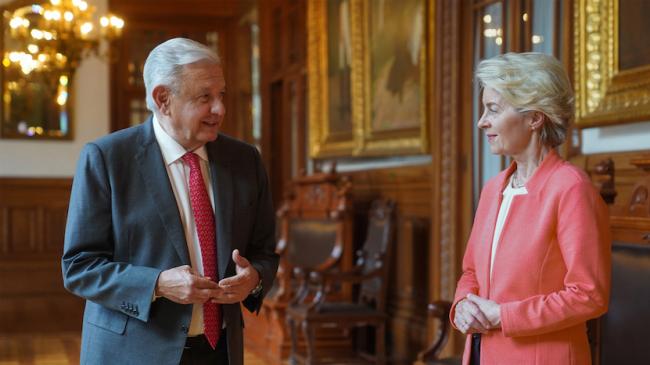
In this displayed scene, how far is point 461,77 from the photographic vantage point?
19.3 feet

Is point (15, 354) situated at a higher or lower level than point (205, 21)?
lower

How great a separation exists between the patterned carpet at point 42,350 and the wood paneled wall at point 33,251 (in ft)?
3.18

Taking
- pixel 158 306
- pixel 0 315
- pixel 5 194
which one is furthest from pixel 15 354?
pixel 158 306

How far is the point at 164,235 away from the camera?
2.42 meters

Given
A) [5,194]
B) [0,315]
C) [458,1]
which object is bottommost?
[0,315]

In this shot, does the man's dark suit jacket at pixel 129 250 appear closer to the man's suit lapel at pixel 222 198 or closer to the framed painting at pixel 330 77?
the man's suit lapel at pixel 222 198

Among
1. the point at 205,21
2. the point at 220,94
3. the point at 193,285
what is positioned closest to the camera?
the point at 193,285

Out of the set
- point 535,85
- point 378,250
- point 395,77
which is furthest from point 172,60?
point 395,77

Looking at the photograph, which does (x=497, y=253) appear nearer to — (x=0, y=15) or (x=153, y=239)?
(x=153, y=239)

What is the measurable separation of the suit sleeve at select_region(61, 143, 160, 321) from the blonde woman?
842mm

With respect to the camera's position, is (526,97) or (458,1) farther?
(458,1)

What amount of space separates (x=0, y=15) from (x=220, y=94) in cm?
905

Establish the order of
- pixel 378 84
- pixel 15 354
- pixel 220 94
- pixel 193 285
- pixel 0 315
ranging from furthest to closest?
pixel 0 315 < pixel 15 354 < pixel 378 84 < pixel 220 94 < pixel 193 285

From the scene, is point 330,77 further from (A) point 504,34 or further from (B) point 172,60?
(B) point 172,60
